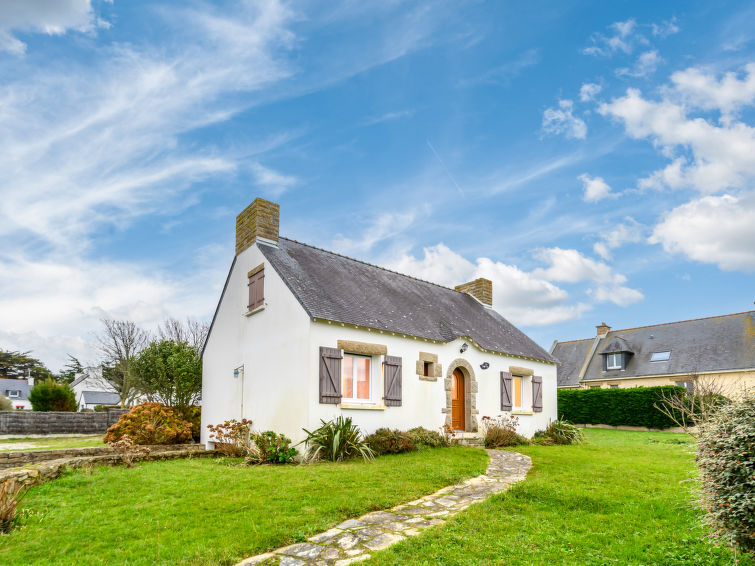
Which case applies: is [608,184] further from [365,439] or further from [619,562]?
[619,562]

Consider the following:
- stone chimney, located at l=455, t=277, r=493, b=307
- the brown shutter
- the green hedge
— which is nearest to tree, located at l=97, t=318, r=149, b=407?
stone chimney, located at l=455, t=277, r=493, b=307

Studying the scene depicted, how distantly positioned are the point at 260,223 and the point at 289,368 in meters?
4.52

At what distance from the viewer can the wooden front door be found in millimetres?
14789

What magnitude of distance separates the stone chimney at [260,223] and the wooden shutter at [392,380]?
4875 mm

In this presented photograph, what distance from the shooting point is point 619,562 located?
4547mm

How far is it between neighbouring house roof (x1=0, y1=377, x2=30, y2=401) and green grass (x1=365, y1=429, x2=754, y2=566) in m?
54.1

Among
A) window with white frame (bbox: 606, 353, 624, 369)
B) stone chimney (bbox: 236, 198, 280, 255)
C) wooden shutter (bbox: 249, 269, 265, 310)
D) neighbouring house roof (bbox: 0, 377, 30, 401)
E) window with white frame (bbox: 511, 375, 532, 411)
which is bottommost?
neighbouring house roof (bbox: 0, 377, 30, 401)

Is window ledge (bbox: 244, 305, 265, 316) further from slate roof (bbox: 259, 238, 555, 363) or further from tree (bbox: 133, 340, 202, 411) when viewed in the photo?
tree (bbox: 133, 340, 202, 411)

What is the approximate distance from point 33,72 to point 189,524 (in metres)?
9.36

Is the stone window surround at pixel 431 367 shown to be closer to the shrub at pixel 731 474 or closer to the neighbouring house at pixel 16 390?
the shrub at pixel 731 474

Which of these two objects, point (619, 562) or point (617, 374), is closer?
point (619, 562)

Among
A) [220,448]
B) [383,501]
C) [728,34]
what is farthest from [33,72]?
[728,34]

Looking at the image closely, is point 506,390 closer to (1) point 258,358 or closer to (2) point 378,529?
(1) point 258,358

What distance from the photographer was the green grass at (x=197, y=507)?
489 cm
